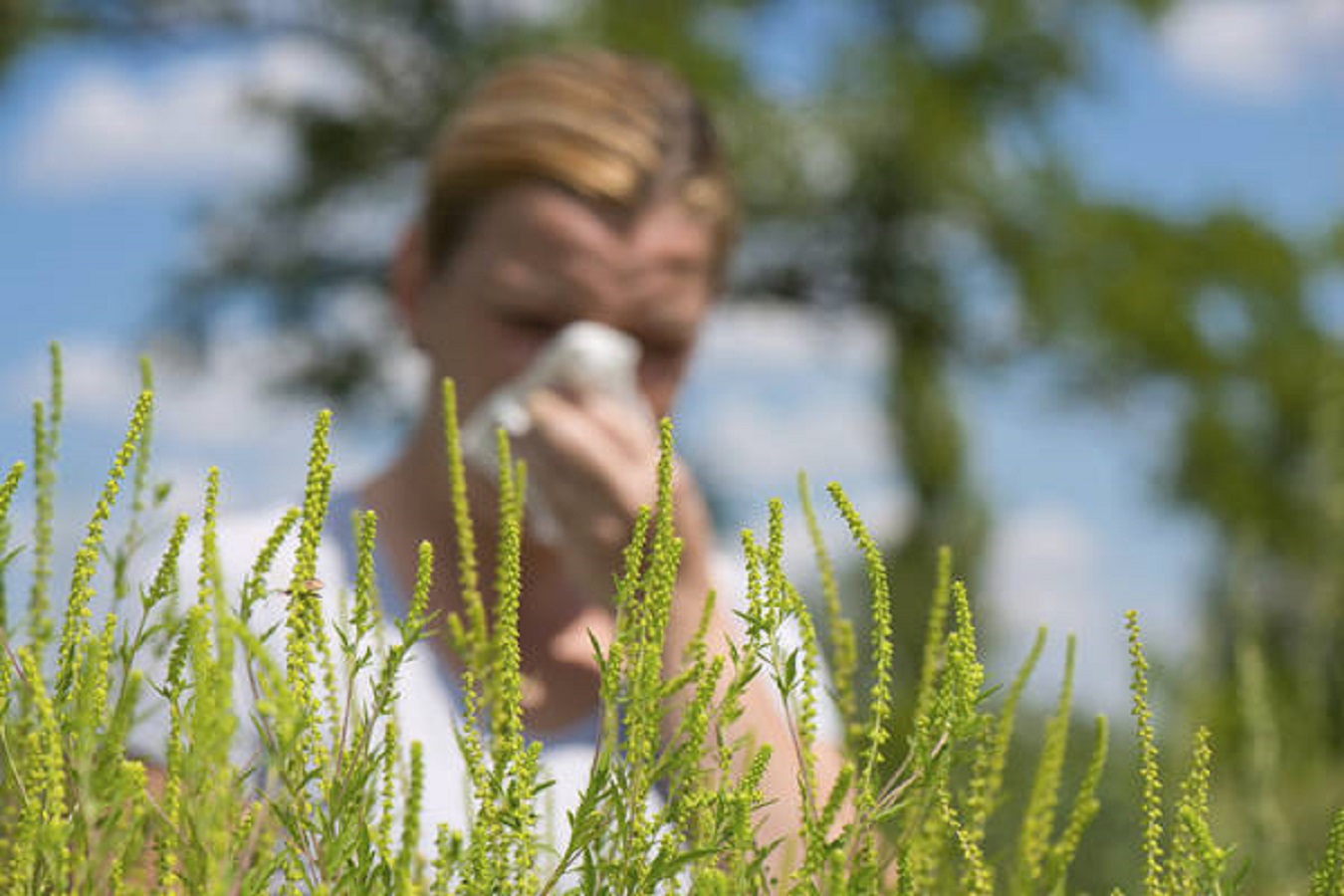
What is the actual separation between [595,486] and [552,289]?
759 mm

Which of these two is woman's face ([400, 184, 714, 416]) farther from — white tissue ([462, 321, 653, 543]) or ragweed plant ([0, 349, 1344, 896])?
ragweed plant ([0, 349, 1344, 896])

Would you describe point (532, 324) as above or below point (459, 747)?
above

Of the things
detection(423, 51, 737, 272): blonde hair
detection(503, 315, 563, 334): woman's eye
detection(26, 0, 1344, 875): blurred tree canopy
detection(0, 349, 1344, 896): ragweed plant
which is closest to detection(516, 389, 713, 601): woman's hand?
detection(503, 315, 563, 334): woman's eye

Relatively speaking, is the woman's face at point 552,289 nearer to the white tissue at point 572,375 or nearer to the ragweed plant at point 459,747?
the white tissue at point 572,375

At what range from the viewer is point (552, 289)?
2.81 metres

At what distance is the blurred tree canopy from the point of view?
61.8 feet

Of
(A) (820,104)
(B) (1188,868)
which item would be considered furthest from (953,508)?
(B) (1188,868)

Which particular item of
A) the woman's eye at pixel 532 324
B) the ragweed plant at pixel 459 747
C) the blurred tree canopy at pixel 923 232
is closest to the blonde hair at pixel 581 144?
the woman's eye at pixel 532 324

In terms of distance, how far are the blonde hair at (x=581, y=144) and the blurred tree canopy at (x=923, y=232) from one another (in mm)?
15052

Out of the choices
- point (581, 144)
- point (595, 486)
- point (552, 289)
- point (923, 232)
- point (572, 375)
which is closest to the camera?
point (595, 486)

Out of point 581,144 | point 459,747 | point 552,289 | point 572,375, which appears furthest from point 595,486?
point 459,747

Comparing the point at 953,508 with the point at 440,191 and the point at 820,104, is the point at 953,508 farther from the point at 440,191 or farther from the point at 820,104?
the point at 440,191

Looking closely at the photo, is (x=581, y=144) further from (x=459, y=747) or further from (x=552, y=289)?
(x=459, y=747)

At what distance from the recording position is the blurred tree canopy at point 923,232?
61.8 feet
